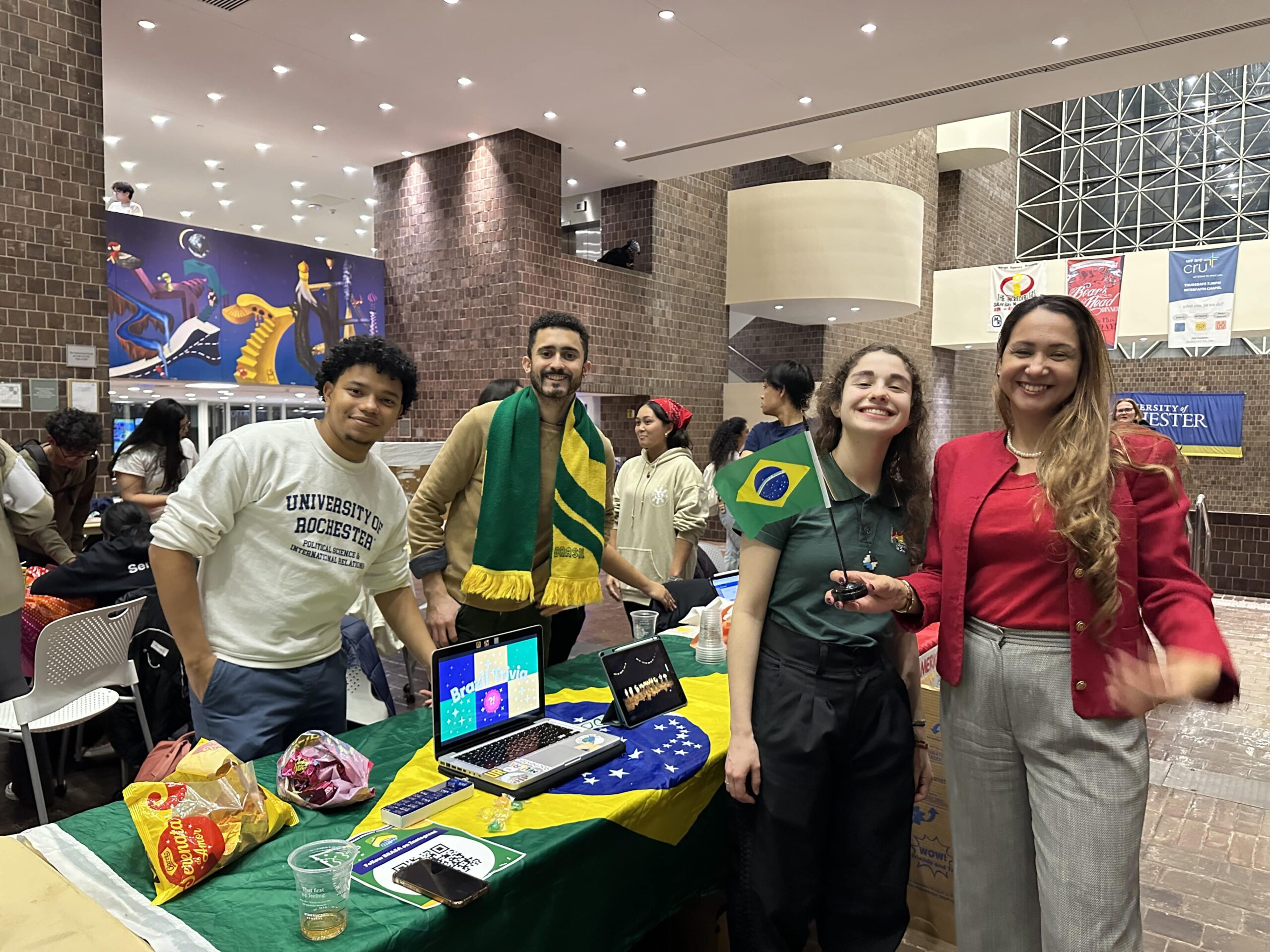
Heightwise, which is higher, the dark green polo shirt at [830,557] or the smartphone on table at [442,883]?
the dark green polo shirt at [830,557]

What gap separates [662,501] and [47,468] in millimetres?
3500

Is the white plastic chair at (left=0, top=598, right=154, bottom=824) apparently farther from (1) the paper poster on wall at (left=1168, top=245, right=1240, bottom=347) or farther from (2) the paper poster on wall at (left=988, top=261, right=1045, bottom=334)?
(1) the paper poster on wall at (left=1168, top=245, right=1240, bottom=347)

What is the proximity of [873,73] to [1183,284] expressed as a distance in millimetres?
7005

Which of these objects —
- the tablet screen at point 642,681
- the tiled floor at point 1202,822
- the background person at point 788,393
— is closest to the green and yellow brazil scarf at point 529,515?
the tablet screen at point 642,681

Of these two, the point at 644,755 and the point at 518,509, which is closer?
the point at 644,755

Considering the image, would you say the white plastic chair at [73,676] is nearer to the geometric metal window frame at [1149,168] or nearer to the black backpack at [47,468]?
the black backpack at [47,468]

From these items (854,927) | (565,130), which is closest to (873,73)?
(565,130)

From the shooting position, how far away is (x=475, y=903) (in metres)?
1.40

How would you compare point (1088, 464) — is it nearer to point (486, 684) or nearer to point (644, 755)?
point (644, 755)

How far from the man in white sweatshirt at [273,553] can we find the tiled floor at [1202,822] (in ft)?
5.44

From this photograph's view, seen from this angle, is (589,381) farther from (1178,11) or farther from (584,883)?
(584,883)

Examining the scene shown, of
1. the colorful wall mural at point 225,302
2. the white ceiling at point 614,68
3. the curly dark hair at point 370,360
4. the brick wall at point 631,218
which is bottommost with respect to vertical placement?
the curly dark hair at point 370,360

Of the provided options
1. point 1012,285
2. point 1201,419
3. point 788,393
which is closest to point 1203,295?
point 1012,285

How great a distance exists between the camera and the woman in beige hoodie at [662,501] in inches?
165
